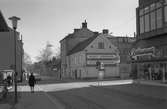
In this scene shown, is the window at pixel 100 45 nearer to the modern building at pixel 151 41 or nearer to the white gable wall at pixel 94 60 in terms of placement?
the white gable wall at pixel 94 60

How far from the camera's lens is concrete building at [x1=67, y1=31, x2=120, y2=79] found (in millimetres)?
60906

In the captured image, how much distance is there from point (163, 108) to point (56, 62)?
81.6 metres

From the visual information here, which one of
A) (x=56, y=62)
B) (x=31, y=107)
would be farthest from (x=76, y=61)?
(x=31, y=107)

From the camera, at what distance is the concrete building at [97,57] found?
2398 inches

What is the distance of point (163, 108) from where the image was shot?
14.2m

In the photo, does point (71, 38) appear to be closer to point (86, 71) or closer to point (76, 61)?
point (76, 61)

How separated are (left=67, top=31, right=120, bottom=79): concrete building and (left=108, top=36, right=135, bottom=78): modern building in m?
2.39

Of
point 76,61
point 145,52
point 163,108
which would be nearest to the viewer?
point 163,108

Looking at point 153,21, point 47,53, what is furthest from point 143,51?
point 47,53

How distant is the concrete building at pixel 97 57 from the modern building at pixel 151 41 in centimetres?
2353

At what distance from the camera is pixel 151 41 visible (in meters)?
33.1

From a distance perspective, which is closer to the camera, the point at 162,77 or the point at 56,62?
the point at 162,77

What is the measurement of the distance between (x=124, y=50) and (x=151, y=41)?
44422mm

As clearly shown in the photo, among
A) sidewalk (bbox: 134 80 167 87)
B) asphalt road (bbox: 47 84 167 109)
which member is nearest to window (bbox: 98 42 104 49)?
sidewalk (bbox: 134 80 167 87)
